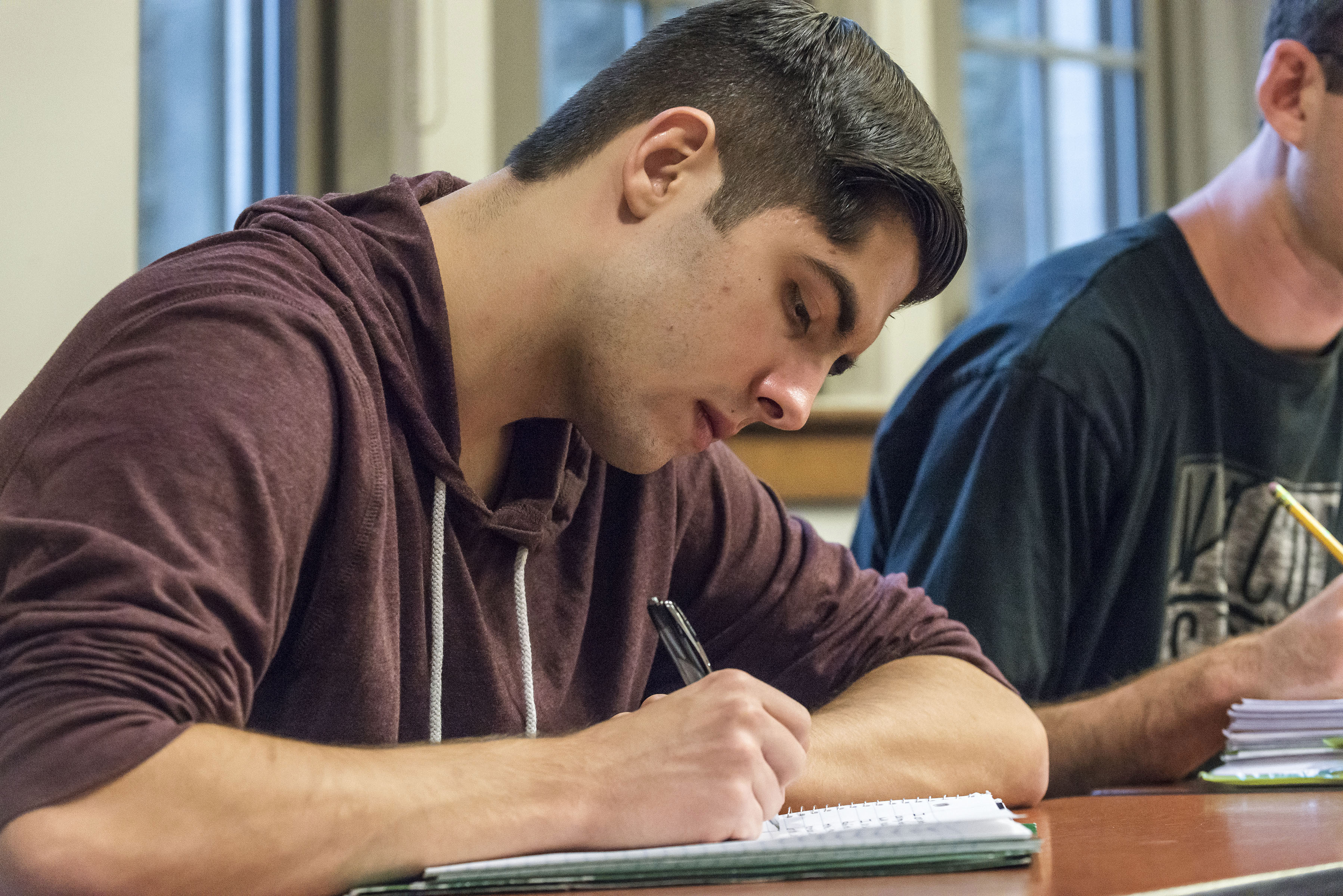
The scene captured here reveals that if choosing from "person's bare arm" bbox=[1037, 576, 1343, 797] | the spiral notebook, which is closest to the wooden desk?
the spiral notebook

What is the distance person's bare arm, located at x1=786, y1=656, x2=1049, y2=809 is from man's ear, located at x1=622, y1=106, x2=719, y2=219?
1.44ft

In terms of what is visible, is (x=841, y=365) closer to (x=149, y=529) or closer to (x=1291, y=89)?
(x=149, y=529)

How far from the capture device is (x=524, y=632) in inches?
42.3

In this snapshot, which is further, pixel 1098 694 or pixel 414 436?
pixel 1098 694

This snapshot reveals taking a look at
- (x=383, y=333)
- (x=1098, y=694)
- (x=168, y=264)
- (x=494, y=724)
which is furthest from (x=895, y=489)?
(x=168, y=264)

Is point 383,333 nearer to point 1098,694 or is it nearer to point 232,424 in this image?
point 232,424

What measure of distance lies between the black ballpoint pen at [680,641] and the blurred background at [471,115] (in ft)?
2.51

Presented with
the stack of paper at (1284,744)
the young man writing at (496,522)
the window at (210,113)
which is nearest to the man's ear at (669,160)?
the young man writing at (496,522)

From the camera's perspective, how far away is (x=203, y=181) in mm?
1892

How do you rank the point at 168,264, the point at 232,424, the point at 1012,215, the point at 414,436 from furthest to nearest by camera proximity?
1. the point at 1012,215
2. the point at 414,436
3. the point at 168,264
4. the point at 232,424

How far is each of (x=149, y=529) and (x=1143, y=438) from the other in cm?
119

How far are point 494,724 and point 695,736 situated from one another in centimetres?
30

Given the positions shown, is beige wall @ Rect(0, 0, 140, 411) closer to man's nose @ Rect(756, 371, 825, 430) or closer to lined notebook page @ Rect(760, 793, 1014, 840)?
man's nose @ Rect(756, 371, 825, 430)

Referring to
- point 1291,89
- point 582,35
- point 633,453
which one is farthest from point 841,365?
point 582,35
